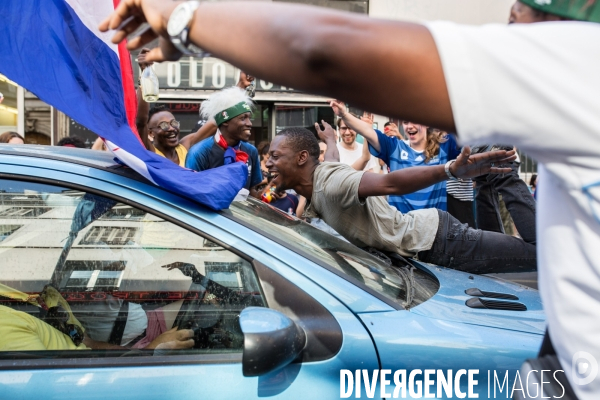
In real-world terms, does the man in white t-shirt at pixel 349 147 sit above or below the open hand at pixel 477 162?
below

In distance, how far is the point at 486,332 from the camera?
1.73 meters

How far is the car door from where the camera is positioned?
160 cm

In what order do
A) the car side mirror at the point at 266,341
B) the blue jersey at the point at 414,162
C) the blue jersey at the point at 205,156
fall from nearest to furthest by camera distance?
the car side mirror at the point at 266,341 → the blue jersey at the point at 414,162 → the blue jersey at the point at 205,156

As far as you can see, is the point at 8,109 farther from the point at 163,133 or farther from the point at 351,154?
the point at 351,154

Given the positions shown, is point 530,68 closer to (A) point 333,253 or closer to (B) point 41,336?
(A) point 333,253

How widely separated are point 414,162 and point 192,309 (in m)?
2.78

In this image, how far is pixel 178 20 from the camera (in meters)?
0.84

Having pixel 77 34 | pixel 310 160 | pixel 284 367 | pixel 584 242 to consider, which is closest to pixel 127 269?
pixel 284 367

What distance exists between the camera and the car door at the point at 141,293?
1604 millimetres

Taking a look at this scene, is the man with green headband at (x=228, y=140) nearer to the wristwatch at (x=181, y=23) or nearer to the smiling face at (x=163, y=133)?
the smiling face at (x=163, y=133)

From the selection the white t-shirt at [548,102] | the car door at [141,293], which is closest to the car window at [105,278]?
the car door at [141,293]

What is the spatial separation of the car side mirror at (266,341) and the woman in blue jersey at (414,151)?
264 cm

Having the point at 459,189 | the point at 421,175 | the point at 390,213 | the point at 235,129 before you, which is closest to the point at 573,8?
the point at 421,175

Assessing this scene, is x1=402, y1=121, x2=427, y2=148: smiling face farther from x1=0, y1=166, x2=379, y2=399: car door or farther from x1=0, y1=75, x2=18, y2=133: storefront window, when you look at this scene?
x1=0, y1=75, x2=18, y2=133: storefront window
